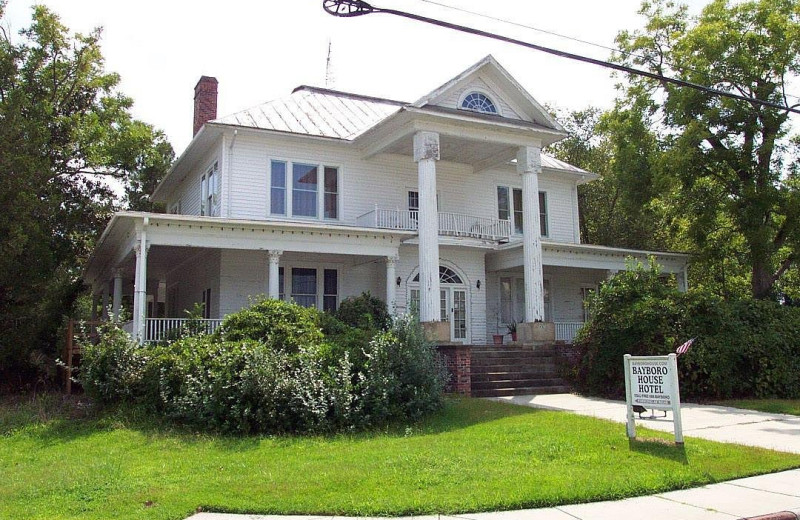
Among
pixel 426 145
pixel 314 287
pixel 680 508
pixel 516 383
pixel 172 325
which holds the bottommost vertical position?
pixel 680 508

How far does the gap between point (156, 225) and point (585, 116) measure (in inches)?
1166

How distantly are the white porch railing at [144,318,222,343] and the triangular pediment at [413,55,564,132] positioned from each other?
8.30 m

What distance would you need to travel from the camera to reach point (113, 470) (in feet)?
26.2

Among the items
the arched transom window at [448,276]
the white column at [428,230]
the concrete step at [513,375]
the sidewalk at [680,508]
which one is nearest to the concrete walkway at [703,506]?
the sidewalk at [680,508]

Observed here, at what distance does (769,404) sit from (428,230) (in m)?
8.83

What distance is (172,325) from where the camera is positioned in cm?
1784

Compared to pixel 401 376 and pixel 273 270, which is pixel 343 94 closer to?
pixel 273 270

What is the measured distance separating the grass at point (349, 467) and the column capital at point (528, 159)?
10133 mm

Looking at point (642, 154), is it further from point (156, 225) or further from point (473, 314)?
point (156, 225)

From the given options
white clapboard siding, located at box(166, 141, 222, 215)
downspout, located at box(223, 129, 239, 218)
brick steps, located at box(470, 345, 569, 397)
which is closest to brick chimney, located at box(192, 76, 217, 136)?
white clapboard siding, located at box(166, 141, 222, 215)

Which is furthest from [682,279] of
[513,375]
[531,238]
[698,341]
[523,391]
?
[523,391]

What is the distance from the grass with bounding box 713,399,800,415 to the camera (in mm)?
13572

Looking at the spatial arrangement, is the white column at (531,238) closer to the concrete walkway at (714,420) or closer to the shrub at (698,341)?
the shrub at (698,341)

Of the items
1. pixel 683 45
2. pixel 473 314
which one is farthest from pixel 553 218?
pixel 683 45
